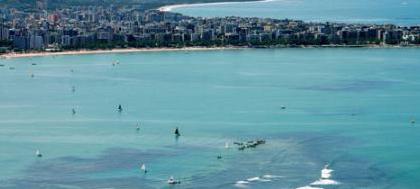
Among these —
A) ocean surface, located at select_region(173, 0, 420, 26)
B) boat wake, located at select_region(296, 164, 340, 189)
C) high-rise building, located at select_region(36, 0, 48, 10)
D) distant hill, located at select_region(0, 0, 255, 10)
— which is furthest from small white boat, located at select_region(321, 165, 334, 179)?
distant hill, located at select_region(0, 0, 255, 10)

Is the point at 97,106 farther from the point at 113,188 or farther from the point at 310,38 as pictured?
the point at 310,38

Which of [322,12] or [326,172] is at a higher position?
[326,172]

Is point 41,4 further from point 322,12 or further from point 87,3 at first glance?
point 322,12

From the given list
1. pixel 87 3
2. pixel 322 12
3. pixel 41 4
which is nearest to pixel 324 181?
pixel 41 4

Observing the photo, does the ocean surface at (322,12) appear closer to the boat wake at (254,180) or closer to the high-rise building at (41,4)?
the high-rise building at (41,4)

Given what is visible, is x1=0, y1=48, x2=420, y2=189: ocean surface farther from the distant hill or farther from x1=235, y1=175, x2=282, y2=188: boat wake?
the distant hill

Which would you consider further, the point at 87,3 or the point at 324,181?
the point at 87,3

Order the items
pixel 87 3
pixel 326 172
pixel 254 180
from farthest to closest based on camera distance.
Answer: pixel 87 3 → pixel 326 172 → pixel 254 180

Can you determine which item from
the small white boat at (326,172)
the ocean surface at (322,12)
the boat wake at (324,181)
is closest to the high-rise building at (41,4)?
the ocean surface at (322,12)

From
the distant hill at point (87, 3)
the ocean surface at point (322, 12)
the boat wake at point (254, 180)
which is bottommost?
the ocean surface at point (322, 12)
